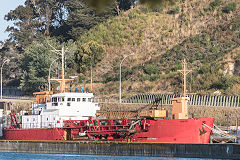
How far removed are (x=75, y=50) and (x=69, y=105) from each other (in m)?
65.0

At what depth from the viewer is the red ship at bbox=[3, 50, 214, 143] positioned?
5091cm

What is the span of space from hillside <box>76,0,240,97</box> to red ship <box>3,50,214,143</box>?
120 feet

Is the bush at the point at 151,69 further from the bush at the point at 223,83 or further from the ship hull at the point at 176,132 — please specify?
the ship hull at the point at 176,132

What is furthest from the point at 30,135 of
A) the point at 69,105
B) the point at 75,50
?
the point at 75,50

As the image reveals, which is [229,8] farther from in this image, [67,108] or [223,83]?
[67,108]

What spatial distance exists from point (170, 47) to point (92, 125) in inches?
2571

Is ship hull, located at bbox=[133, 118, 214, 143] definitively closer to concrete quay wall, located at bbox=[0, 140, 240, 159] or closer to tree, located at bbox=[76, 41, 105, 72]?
concrete quay wall, located at bbox=[0, 140, 240, 159]

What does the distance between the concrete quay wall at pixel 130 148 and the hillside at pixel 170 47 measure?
131 ft

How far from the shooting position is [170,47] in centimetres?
11875

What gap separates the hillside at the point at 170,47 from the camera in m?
96.6

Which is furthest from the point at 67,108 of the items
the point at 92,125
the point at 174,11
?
the point at 174,11

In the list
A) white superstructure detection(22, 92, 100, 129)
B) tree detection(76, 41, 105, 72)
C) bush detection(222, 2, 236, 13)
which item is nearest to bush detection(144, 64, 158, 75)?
tree detection(76, 41, 105, 72)

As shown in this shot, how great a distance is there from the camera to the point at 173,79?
9962 centimetres

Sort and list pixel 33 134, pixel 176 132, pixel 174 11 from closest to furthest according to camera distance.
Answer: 1. pixel 176 132
2. pixel 33 134
3. pixel 174 11
